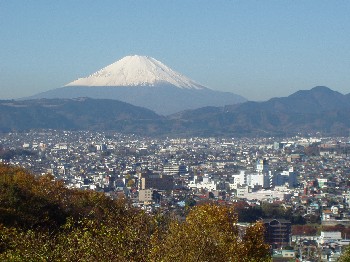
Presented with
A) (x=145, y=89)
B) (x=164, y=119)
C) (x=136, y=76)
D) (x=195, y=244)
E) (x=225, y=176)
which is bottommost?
(x=225, y=176)

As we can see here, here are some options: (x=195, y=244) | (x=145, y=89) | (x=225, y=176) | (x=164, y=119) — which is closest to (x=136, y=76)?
(x=145, y=89)

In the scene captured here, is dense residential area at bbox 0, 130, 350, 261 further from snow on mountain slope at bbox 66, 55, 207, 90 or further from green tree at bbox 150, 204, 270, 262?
snow on mountain slope at bbox 66, 55, 207, 90

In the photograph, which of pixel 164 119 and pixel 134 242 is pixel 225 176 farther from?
pixel 164 119

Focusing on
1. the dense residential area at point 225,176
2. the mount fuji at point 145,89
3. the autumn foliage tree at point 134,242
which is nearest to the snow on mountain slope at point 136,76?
the mount fuji at point 145,89

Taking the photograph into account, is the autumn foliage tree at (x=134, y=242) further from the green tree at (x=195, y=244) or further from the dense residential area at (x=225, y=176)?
the dense residential area at (x=225, y=176)

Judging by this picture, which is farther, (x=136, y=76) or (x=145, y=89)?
(x=136, y=76)

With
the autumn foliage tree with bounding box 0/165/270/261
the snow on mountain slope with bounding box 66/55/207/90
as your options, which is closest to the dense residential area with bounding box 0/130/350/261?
the autumn foliage tree with bounding box 0/165/270/261
